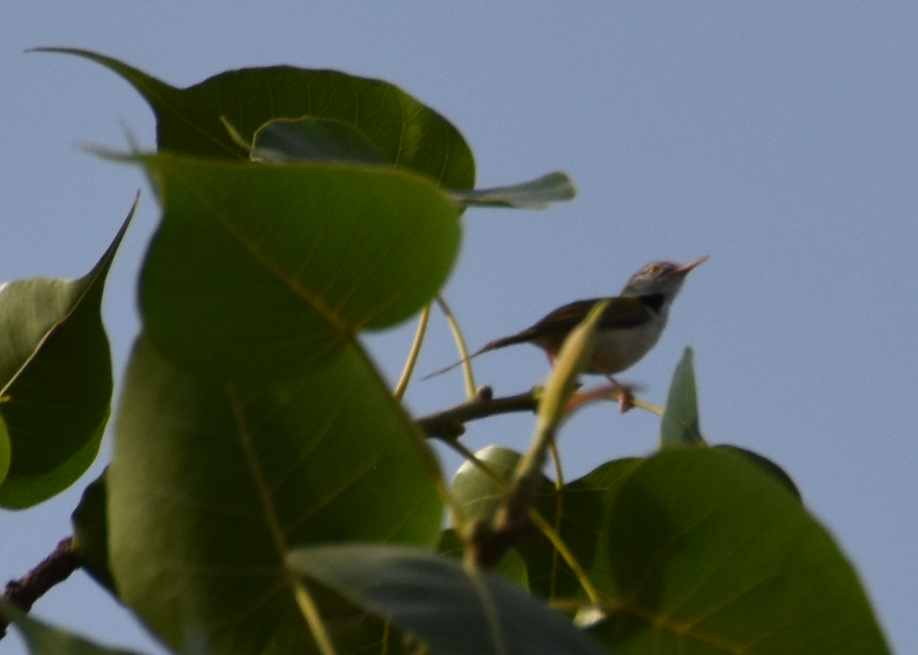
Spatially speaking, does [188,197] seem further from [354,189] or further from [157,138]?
[157,138]

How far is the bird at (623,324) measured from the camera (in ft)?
13.0

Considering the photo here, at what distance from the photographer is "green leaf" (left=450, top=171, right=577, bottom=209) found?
151 cm

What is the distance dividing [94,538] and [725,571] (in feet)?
2.44

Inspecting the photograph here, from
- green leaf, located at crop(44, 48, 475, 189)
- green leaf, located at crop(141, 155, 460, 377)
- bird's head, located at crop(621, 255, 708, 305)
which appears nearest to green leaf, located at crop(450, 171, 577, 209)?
green leaf, located at crop(44, 48, 475, 189)

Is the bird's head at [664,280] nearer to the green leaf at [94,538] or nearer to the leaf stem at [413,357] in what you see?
the leaf stem at [413,357]

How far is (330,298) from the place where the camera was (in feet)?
3.74

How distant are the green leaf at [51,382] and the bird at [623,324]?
143 centimetres

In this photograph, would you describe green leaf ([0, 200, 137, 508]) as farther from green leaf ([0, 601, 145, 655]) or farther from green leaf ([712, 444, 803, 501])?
green leaf ([712, 444, 803, 501])

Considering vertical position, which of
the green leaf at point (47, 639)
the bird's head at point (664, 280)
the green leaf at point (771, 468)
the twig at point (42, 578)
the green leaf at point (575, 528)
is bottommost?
the bird's head at point (664, 280)

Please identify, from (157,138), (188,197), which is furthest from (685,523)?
(157,138)

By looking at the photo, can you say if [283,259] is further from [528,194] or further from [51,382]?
[51,382]

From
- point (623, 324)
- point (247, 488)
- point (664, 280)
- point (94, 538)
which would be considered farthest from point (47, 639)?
point (664, 280)

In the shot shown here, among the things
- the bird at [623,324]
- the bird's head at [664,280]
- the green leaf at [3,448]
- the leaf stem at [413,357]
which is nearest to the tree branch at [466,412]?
the leaf stem at [413,357]

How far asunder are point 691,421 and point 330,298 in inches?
27.7
